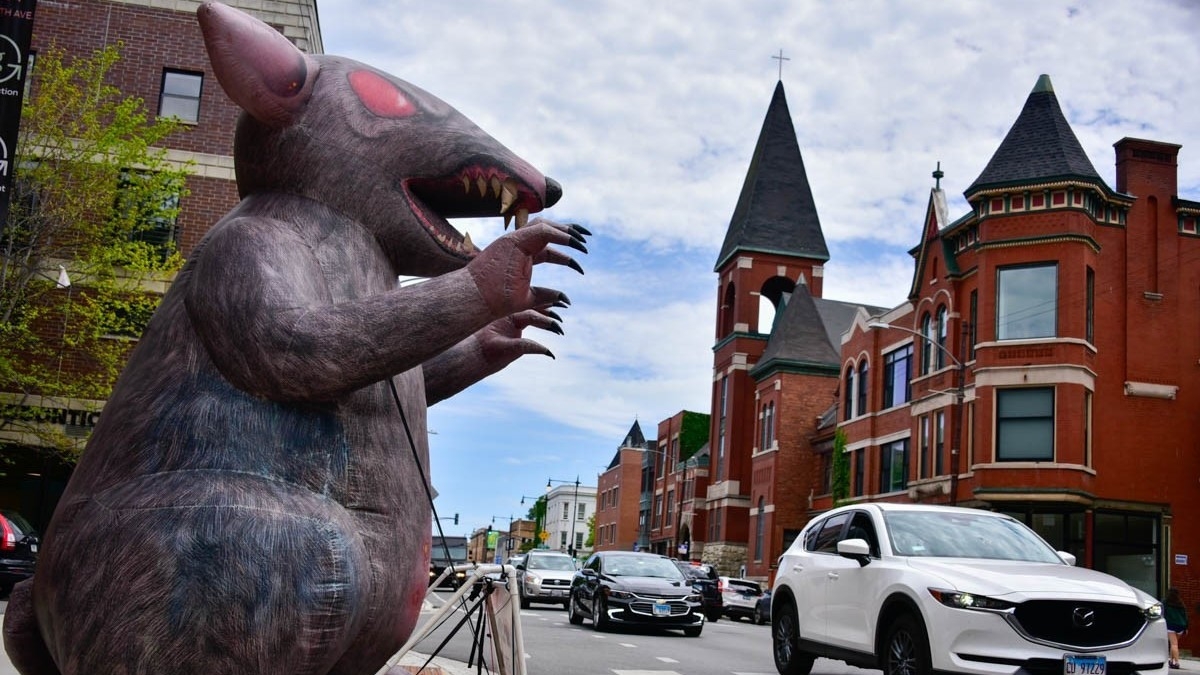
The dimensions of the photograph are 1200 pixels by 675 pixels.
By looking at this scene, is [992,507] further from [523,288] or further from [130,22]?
[523,288]

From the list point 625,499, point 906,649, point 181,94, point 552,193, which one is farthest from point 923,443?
point 625,499

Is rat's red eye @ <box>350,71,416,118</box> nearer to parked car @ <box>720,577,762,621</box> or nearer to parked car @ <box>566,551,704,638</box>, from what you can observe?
parked car @ <box>566,551,704,638</box>

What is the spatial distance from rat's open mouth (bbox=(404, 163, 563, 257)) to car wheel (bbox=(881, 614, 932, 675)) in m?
6.09

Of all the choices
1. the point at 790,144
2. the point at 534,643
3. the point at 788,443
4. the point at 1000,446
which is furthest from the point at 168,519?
the point at 790,144

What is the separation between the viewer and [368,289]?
2514 millimetres

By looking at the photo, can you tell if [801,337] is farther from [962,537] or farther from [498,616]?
[498,616]

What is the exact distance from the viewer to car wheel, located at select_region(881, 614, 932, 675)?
7855mm

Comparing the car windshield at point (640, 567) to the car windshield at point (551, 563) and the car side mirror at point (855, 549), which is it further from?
the car side mirror at point (855, 549)

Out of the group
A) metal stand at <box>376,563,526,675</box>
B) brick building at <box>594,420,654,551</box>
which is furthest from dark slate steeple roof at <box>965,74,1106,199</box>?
brick building at <box>594,420,654,551</box>

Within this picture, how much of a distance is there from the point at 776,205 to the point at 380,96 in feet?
177

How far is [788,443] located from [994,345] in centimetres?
1690

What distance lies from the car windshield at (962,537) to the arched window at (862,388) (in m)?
29.3

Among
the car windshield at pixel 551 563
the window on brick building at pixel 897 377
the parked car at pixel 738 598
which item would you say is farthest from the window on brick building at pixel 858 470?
the car windshield at pixel 551 563

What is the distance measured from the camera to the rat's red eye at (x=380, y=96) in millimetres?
2609
